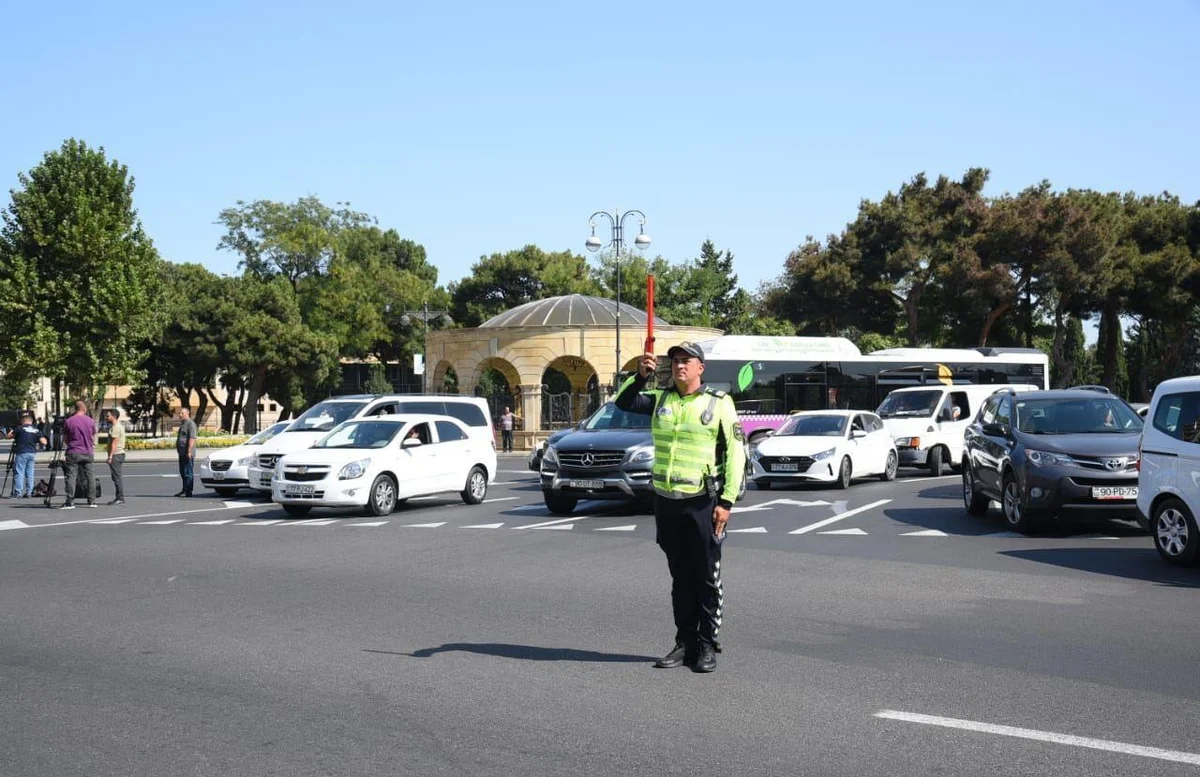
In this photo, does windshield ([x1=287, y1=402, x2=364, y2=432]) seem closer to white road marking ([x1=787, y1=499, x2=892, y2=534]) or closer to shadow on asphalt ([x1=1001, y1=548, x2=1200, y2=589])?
white road marking ([x1=787, y1=499, x2=892, y2=534])

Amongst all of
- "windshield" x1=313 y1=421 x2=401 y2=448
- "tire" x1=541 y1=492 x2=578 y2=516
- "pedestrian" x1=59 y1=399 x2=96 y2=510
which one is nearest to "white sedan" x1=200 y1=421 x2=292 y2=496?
"pedestrian" x1=59 y1=399 x2=96 y2=510

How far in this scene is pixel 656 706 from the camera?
20.4ft

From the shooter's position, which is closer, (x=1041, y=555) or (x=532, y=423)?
(x=1041, y=555)

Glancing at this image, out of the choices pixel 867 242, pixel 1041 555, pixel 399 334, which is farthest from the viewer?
pixel 399 334

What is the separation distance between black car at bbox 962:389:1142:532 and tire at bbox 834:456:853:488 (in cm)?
522

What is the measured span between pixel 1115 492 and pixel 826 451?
8.29 metres

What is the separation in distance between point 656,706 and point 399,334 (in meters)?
76.9

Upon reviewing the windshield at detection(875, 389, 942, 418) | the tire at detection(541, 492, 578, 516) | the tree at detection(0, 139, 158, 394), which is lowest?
the tire at detection(541, 492, 578, 516)

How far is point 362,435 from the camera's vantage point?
18.9 m

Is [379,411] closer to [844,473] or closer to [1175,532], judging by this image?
[844,473]

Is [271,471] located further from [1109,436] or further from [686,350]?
[686,350]

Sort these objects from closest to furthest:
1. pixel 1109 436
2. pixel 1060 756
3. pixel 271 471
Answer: pixel 1060 756, pixel 1109 436, pixel 271 471

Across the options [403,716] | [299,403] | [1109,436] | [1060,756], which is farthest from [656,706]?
[299,403]

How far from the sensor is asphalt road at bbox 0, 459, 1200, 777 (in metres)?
5.35
